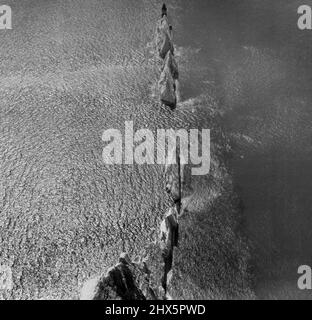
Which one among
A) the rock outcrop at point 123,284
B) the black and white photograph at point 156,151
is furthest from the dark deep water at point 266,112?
the rock outcrop at point 123,284

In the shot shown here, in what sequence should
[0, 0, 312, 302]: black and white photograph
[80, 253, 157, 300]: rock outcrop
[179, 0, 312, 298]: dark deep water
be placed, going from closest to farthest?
[80, 253, 157, 300]: rock outcrop, [0, 0, 312, 302]: black and white photograph, [179, 0, 312, 298]: dark deep water

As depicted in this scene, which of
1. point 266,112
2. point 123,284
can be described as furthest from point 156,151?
point 123,284

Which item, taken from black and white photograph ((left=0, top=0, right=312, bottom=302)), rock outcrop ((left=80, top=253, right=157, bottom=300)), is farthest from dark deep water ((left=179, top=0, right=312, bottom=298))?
rock outcrop ((left=80, top=253, right=157, bottom=300))

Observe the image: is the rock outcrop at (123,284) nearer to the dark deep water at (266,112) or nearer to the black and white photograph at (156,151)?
the black and white photograph at (156,151)

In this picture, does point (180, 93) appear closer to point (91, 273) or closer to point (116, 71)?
point (116, 71)

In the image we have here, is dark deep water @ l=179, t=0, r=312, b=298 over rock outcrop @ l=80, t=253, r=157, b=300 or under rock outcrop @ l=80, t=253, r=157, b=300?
over

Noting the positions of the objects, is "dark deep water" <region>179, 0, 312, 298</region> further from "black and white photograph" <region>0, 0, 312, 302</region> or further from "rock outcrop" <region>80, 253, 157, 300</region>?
"rock outcrop" <region>80, 253, 157, 300</region>
